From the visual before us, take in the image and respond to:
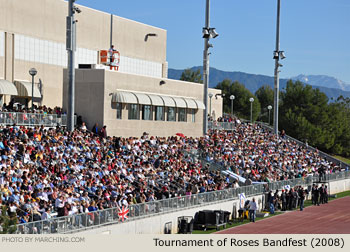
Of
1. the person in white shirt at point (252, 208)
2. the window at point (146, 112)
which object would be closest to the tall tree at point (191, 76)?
the window at point (146, 112)

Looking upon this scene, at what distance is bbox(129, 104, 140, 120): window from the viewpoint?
41.3 meters

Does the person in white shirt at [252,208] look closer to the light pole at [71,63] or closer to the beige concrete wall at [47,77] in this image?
the light pole at [71,63]

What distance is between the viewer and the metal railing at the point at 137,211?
66.7ft

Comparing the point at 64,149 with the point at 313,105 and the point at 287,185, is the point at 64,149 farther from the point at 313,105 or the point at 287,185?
the point at 313,105

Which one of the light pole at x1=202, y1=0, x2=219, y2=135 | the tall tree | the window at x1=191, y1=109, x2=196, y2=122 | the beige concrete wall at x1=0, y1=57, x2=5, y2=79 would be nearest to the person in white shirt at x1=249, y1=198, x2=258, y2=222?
the window at x1=191, y1=109, x2=196, y2=122

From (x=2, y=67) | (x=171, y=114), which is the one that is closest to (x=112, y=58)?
(x=171, y=114)

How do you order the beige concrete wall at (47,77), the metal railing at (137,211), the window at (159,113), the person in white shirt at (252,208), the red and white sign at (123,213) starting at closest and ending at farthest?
the metal railing at (137,211), the red and white sign at (123,213), the person in white shirt at (252,208), the beige concrete wall at (47,77), the window at (159,113)

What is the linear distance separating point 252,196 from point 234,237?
21.5 metres

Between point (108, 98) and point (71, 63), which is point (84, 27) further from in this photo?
point (71, 63)

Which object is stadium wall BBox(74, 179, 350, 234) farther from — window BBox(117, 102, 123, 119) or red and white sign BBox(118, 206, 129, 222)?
window BBox(117, 102, 123, 119)

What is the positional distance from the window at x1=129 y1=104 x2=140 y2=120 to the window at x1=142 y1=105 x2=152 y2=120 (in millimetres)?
755

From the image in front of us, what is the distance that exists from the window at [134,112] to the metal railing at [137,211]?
380 inches

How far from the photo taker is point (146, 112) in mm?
43062

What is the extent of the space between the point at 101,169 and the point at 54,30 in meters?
18.3
